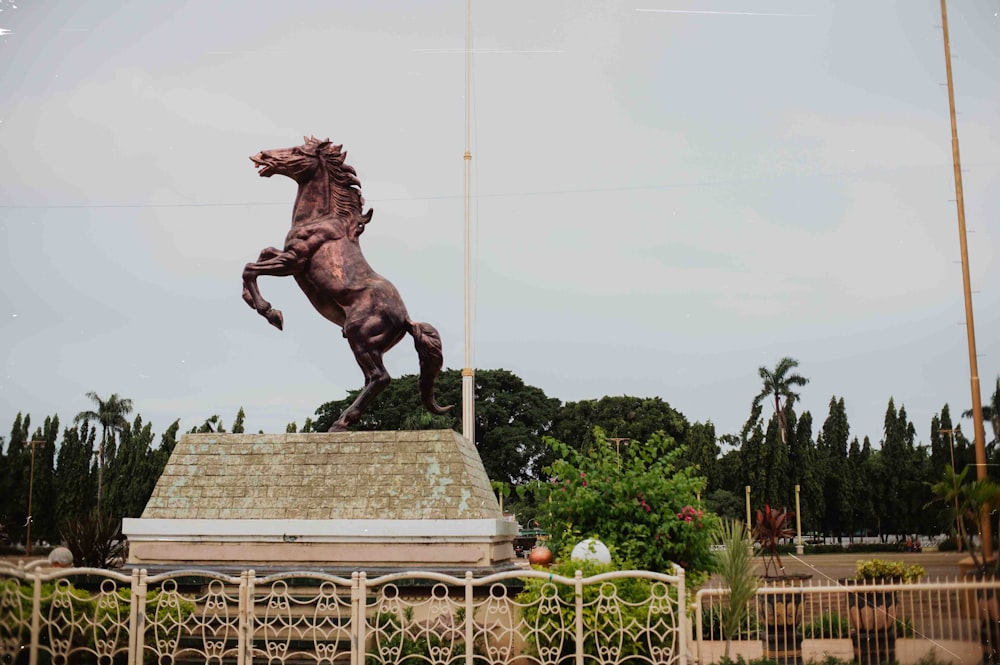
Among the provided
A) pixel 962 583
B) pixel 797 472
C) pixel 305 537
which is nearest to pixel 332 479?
pixel 305 537

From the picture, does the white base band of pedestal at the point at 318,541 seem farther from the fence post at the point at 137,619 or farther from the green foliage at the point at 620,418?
the green foliage at the point at 620,418

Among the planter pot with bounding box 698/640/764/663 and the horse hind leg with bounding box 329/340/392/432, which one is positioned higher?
the horse hind leg with bounding box 329/340/392/432

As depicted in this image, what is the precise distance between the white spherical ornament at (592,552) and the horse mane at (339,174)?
506 centimetres

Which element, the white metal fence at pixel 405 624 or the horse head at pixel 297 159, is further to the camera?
the horse head at pixel 297 159

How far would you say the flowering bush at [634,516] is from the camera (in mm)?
9961

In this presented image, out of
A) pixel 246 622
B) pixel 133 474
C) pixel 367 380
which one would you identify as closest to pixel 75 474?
pixel 133 474

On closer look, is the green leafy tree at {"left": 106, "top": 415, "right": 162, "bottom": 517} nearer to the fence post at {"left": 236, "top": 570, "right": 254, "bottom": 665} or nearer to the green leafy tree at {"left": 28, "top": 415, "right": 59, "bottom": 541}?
the green leafy tree at {"left": 28, "top": 415, "right": 59, "bottom": 541}

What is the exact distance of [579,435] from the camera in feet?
142

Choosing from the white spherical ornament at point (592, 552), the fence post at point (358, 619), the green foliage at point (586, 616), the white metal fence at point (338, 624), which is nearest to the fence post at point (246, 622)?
the white metal fence at point (338, 624)

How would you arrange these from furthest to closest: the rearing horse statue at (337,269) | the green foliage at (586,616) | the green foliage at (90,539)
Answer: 1. the green foliage at (90,539)
2. the rearing horse statue at (337,269)
3. the green foliage at (586,616)

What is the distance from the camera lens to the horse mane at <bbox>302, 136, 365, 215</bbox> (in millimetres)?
11234

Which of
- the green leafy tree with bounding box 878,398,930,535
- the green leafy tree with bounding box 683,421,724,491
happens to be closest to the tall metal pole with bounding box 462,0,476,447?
the green leafy tree with bounding box 878,398,930,535

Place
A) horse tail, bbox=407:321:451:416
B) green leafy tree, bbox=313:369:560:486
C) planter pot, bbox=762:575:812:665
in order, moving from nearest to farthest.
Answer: planter pot, bbox=762:575:812:665 → horse tail, bbox=407:321:451:416 → green leafy tree, bbox=313:369:560:486

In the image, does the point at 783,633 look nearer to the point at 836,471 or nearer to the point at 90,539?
the point at 90,539
